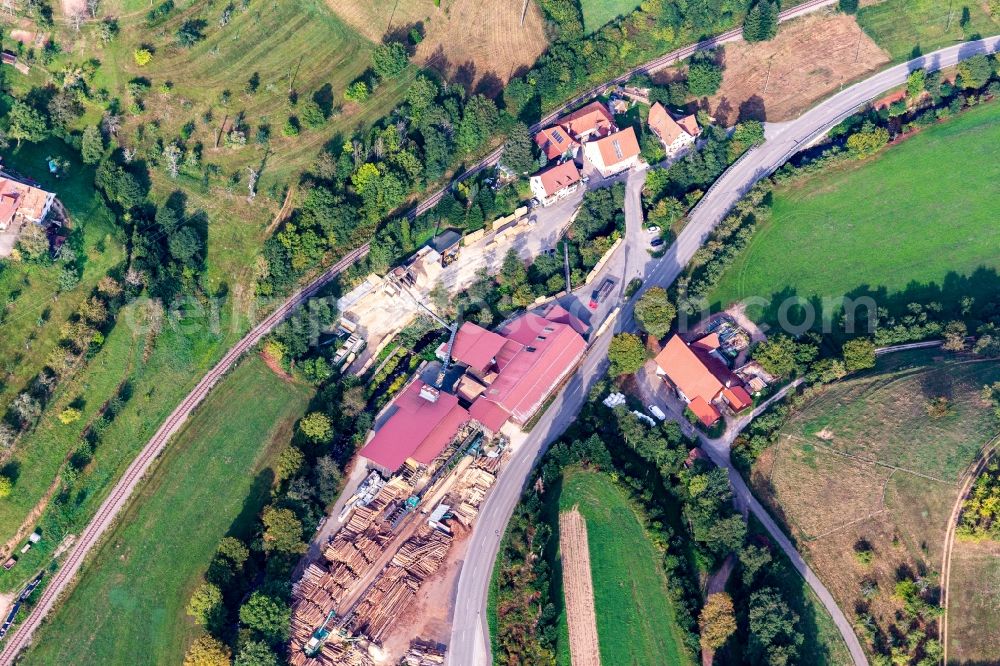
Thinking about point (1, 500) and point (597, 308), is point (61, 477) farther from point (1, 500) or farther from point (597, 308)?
point (597, 308)

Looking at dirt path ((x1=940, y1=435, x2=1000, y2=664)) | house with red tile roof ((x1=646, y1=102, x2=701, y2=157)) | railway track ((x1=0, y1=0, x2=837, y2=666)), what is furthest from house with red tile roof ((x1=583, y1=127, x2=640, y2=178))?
dirt path ((x1=940, y1=435, x2=1000, y2=664))

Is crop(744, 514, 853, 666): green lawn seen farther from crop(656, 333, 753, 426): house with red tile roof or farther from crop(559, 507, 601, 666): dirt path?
crop(559, 507, 601, 666): dirt path

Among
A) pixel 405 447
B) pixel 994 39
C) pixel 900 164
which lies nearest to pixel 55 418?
pixel 405 447

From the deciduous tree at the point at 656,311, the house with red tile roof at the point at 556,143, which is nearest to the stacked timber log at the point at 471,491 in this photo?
the deciduous tree at the point at 656,311

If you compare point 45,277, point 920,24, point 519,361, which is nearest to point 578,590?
point 519,361

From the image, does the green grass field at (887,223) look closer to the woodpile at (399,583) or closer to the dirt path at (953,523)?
the dirt path at (953,523)

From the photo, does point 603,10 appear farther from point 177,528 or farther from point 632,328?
point 177,528
